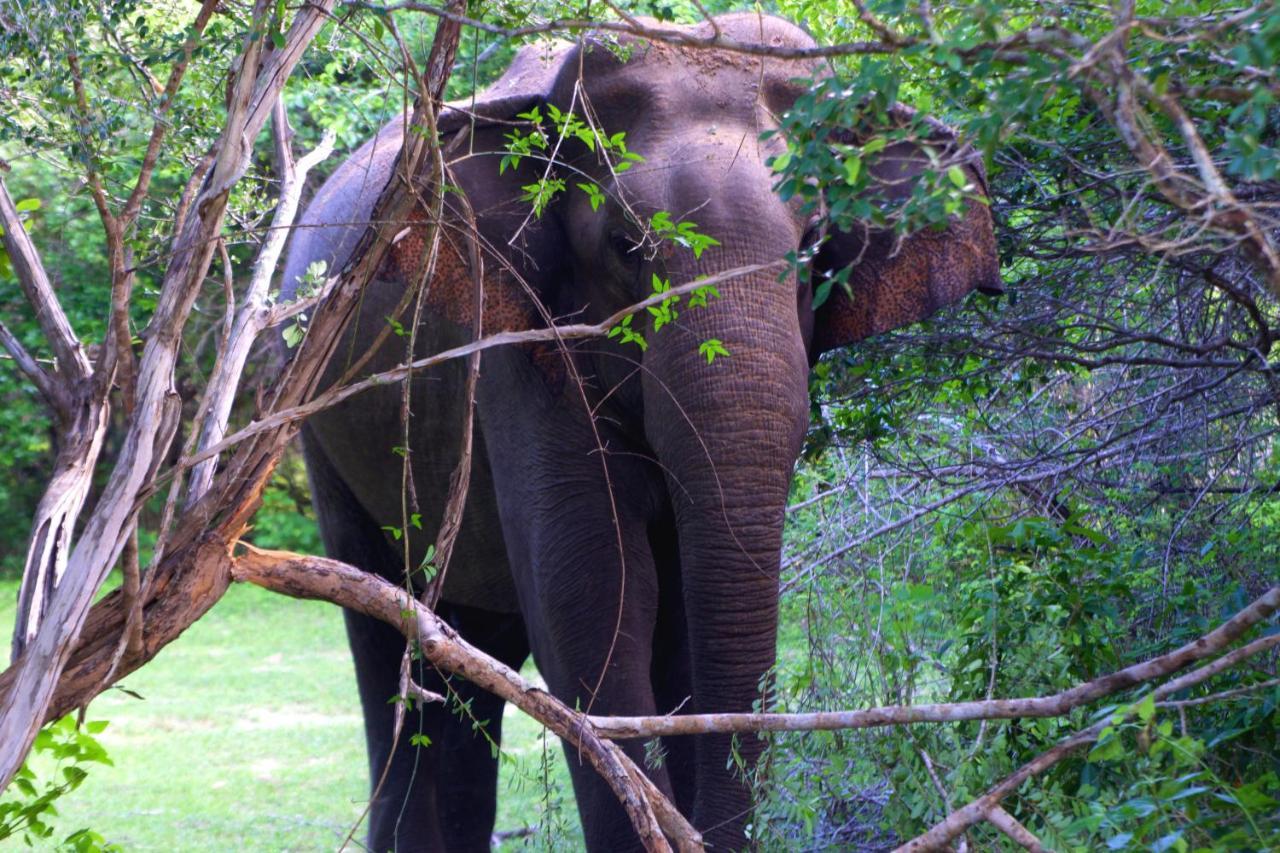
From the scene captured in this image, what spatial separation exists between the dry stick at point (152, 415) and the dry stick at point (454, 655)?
0.28 m

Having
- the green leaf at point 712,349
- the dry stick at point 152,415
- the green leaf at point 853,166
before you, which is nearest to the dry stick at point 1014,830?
the green leaf at point 853,166

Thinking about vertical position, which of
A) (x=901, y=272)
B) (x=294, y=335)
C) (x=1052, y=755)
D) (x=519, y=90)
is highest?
(x=519, y=90)

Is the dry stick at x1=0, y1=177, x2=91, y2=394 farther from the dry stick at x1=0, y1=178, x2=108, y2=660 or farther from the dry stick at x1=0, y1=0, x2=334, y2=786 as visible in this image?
the dry stick at x1=0, y1=0, x2=334, y2=786

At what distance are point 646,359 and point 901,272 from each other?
0.94 m

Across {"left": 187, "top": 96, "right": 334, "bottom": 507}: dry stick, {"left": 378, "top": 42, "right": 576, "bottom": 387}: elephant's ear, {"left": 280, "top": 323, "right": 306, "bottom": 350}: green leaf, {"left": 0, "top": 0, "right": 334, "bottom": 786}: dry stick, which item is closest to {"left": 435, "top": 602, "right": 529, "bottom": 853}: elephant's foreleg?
{"left": 378, "top": 42, "right": 576, "bottom": 387}: elephant's ear

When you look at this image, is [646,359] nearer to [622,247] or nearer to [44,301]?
[622,247]

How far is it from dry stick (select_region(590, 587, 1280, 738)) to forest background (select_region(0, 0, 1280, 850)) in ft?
0.28

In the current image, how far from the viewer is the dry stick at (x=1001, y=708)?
7.37 feet

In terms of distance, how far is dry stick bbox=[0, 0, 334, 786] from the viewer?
274 centimetres

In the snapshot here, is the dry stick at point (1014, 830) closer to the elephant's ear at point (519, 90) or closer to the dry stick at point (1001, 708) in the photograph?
the dry stick at point (1001, 708)

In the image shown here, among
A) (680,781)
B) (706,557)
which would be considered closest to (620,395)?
(706,557)

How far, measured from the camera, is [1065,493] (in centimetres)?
491

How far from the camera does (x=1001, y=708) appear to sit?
246 centimetres

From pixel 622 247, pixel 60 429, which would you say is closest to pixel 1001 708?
pixel 60 429
